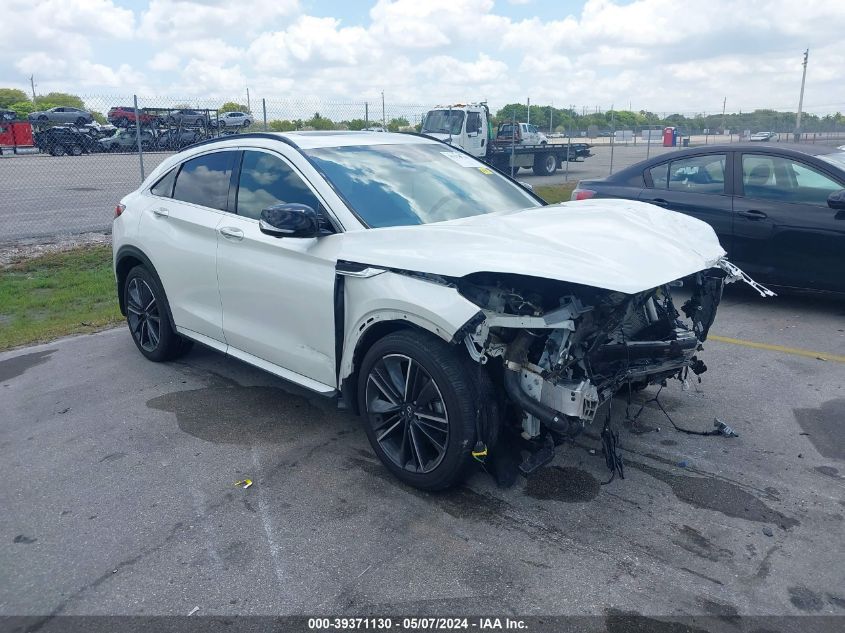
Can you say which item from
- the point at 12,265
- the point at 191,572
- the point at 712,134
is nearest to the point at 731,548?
the point at 191,572

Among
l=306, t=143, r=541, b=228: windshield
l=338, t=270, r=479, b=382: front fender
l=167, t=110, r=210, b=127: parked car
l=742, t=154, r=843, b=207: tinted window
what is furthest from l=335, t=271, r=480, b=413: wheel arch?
l=167, t=110, r=210, b=127: parked car

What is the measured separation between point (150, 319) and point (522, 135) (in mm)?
23432

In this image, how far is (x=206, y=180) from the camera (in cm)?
523

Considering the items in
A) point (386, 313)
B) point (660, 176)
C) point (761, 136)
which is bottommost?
point (386, 313)

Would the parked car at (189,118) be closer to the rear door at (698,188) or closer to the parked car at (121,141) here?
the parked car at (121,141)

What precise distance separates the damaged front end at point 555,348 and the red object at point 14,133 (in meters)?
33.7

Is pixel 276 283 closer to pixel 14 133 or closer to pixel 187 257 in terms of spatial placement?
pixel 187 257

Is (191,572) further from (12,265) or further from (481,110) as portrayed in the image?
(481,110)

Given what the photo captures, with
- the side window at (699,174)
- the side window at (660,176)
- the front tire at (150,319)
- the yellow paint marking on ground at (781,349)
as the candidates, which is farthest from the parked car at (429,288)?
the side window at (660,176)

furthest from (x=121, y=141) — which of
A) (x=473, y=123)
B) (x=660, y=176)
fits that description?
(x=660, y=176)

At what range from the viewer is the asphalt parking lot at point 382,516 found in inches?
119

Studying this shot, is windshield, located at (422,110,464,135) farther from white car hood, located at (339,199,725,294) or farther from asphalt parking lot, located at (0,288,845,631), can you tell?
white car hood, located at (339,199,725,294)

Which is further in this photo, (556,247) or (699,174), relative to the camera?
(699,174)

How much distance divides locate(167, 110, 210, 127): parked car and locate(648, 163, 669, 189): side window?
77.3 feet
